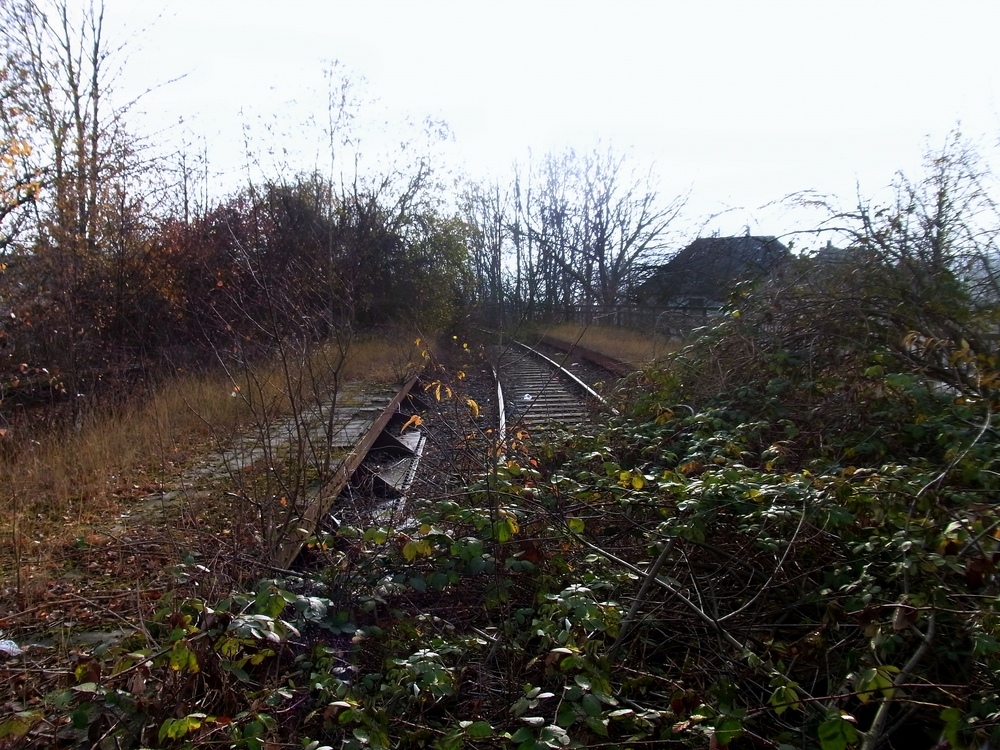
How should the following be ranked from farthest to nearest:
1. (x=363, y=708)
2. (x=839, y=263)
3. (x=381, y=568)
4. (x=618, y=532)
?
(x=839, y=263)
(x=618, y=532)
(x=381, y=568)
(x=363, y=708)

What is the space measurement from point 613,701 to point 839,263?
20.3 feet

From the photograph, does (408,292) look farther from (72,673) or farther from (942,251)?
(72,673)

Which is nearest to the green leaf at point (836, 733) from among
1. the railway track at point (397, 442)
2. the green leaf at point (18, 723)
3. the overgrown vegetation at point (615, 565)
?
the overgrown vegetation at point (615, 565)

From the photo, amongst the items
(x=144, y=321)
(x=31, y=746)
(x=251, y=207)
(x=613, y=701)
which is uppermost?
(x=251, y=207)

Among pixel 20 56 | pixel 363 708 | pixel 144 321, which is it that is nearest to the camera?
pixel 363 708

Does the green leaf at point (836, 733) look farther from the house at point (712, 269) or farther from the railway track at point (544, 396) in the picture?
the house at point (712, 269)

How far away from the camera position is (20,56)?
11375 millimetres

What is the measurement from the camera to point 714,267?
1462 cm

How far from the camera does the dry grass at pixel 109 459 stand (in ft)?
16.8

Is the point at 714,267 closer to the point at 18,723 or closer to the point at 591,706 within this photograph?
the point at 591,706

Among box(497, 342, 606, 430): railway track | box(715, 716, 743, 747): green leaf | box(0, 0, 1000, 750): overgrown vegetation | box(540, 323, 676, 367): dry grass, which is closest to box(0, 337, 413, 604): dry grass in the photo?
box(0, 0, 1000, 750): overgrown vegetation

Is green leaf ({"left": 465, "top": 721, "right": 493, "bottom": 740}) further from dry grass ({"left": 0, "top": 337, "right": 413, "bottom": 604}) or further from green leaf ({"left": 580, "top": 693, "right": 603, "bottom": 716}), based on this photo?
dry grass ({"left": 0, "top": 337, "right": 413, "bottom": 604})

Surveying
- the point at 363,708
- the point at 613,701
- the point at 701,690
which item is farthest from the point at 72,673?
the point at 701,690

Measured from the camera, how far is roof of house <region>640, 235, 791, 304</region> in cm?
865
